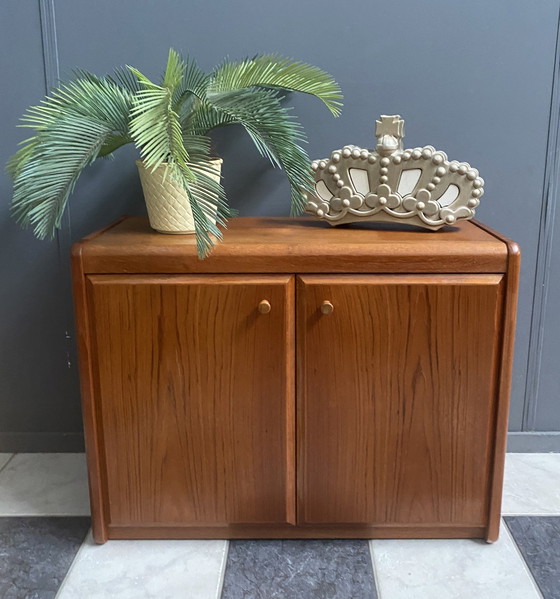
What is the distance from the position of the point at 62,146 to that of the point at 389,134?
75cm

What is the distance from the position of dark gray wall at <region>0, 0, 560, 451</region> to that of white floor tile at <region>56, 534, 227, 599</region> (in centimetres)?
77

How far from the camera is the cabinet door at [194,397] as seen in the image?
52.3 inches

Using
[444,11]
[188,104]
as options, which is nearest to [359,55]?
[444,11]

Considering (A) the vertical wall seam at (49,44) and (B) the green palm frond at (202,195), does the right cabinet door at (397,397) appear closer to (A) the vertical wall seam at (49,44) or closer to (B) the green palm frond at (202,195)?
(B) the green palm frond at (202,195)

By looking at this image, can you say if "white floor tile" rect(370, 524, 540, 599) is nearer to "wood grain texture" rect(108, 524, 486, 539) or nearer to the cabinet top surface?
"wood grain texture" rect(108, 524, 486, 539)

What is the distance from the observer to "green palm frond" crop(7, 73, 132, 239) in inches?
50.1

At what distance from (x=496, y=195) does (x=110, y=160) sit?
1.10 metres

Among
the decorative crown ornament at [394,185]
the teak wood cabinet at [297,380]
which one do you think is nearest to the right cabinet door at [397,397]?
the teak wood cabinet at [297,380]

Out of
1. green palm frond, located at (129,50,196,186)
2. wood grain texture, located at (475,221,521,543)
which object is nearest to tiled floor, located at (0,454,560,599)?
wood grain texture, located at (475,221,521,543)

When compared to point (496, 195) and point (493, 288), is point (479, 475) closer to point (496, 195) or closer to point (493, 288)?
point (493, 288)

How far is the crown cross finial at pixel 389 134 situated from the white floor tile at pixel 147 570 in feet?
3.36

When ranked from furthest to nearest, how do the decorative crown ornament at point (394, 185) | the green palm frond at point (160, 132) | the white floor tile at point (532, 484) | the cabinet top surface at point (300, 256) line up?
the white floor tile at point (532, 484), the decorative crown ornament at point (394, 185), the cabinet top surface at point (300, 256), the green palm frond at point (160, 132)

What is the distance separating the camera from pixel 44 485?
1741 millimetres

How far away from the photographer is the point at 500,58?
1.65 metres
